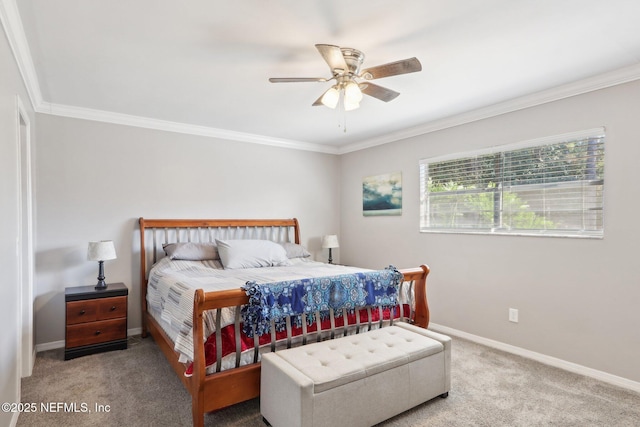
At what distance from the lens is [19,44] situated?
2.22 m

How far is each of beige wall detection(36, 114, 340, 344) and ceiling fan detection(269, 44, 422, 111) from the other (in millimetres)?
2305

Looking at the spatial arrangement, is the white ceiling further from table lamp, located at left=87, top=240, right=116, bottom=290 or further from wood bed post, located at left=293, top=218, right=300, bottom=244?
wood bed post, located at left=293, top=218, right=300, bottom=244

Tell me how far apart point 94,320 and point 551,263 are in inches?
167

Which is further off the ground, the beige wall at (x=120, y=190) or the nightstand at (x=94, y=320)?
the beige wall at (x=120, y=190)

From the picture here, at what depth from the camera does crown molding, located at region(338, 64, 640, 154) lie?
269 centimetres

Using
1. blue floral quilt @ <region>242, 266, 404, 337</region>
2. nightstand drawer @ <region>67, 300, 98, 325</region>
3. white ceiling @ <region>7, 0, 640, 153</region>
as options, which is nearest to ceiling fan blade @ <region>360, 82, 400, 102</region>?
white ceiling @ <region>7, 0, 640, 153</region>

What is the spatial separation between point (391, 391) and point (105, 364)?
99.0 inches

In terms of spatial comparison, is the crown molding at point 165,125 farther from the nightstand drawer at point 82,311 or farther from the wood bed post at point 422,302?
the wood bed post at point 422,302

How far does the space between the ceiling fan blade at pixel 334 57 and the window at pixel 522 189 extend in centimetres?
210

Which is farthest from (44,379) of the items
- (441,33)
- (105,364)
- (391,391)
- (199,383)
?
(441,33)

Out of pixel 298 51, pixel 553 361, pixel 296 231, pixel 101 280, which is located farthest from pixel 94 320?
pixel 553 361

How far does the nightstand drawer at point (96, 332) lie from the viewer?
317cm

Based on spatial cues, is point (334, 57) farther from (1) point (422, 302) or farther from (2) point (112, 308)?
(2) point (112, 308)

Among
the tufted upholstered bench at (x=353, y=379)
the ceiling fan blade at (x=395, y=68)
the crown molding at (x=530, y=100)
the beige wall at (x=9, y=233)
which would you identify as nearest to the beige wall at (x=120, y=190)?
the beige wall at (x=9, y=233)
